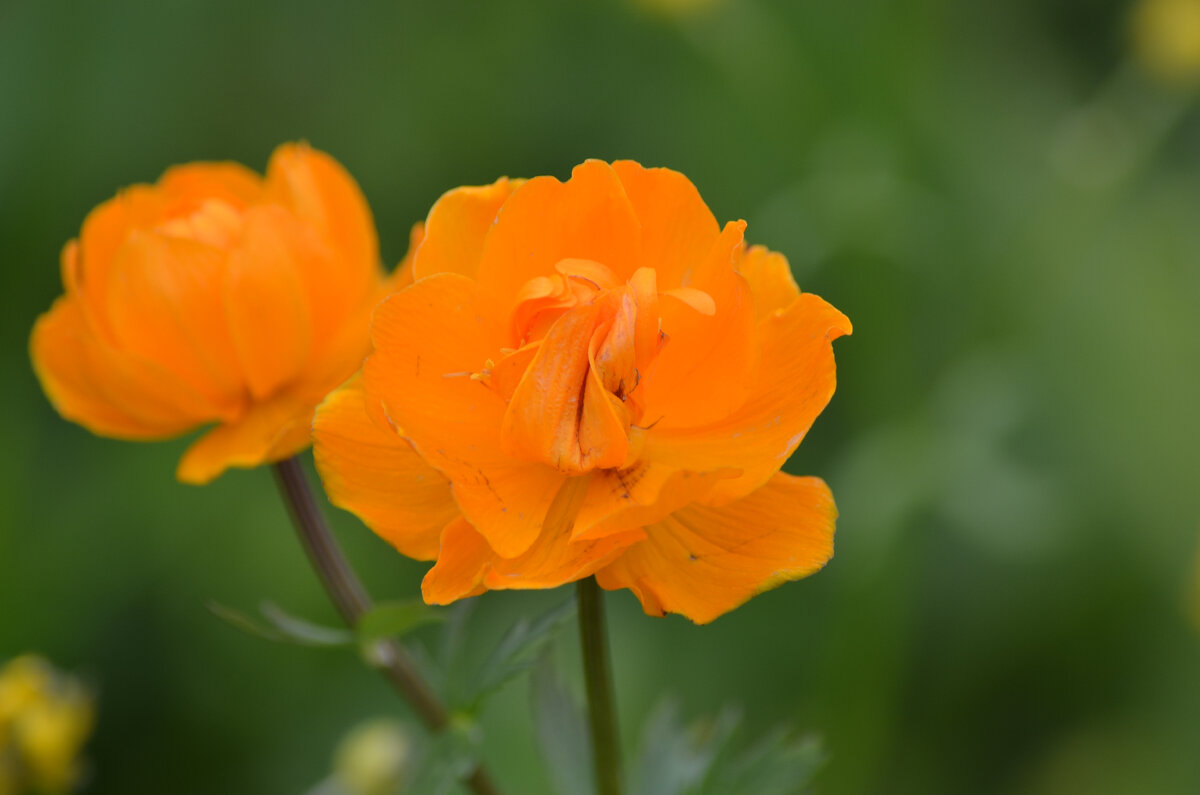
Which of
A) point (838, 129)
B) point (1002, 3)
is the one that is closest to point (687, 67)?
point (838, 129)

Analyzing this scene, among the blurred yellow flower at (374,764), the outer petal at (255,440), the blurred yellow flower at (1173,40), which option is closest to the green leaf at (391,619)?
the outer petal at (255,440)

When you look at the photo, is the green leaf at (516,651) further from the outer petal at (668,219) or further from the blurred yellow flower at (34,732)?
the blurred yellow flower at (34,732)

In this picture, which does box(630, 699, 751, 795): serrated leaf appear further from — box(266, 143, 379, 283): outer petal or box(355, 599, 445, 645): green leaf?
box(266, 143, 379, 283): outer petal

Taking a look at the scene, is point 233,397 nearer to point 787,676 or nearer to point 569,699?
point 569,699

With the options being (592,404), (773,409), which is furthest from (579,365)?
(773,409)

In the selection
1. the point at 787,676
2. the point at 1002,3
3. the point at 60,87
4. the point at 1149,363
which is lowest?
the point at 60,87
